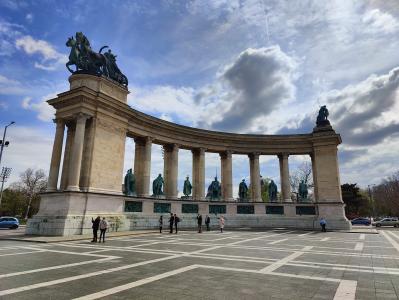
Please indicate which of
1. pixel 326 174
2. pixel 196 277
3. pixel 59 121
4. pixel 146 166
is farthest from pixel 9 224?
pixel 326 174

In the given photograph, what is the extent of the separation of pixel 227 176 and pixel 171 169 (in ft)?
28.8

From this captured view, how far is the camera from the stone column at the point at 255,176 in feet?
136

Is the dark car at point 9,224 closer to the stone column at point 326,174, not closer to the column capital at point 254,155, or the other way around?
the column capital at point 254,155

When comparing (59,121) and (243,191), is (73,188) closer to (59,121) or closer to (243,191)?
(59,121)

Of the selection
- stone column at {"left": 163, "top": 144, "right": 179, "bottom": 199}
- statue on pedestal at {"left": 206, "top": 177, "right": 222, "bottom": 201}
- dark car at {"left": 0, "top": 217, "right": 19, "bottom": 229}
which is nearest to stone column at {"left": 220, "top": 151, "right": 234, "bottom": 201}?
statue on pedestal at {"left": 206, "top": 177, "right": 222, "bottom": 201}

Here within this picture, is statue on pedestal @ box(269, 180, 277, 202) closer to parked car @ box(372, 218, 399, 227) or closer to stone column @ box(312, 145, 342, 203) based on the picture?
stone column @ box(312, 145, 342, 203)

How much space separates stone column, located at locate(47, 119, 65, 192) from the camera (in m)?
27.2

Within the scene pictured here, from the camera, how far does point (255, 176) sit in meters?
42.4

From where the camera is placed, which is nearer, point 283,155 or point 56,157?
point 56,157

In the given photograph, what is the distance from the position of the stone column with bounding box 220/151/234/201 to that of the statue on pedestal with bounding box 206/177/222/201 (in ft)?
2.74

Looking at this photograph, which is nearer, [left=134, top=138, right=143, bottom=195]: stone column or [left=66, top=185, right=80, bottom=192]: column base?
[left=66, top=185, right=80, bottom=192]: column base

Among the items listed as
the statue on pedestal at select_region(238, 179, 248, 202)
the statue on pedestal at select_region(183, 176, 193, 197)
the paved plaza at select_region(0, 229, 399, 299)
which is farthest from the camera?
the statue on pedestal at select_region(238, 179, 248, 202)

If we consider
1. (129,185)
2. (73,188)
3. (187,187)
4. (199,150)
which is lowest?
(73,188)

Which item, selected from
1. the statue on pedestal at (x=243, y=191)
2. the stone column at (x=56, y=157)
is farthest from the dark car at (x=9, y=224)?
the statue on pedestal at (x=243, y=191)
